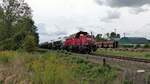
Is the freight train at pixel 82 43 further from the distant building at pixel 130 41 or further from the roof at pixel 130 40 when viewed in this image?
the roof at pixel 130 40

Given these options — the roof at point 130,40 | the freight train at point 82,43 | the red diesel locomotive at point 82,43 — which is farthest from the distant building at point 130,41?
the red diesel locomotive at point 82,43

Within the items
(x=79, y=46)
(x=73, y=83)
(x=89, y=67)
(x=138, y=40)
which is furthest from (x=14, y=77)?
(x=138, y=40)

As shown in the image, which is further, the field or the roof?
the roof

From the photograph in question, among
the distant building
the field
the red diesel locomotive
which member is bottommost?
the field

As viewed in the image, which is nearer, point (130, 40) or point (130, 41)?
point (130, 41)

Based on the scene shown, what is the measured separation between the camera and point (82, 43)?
45.0m

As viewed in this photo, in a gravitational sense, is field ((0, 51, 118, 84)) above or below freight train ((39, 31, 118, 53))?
below

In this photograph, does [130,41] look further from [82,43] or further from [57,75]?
[57,75]

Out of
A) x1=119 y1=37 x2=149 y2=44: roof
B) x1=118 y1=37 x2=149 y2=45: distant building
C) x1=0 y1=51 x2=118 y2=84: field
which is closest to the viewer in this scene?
x1=0 y1=51 x2=118 y2=84: field

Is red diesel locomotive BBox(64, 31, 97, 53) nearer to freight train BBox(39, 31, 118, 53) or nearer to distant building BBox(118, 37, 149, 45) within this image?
freight train BBox(39, 31, 118, 53)

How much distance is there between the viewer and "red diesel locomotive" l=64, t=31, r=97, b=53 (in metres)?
44.3

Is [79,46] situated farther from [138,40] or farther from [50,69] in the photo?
[138,40]

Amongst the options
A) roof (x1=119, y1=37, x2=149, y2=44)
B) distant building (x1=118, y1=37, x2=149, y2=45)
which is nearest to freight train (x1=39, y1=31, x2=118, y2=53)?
distant building (x1=118, y1=37, x2=149, y2=45)

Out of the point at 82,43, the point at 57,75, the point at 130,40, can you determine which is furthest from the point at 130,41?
the point at 57,75
